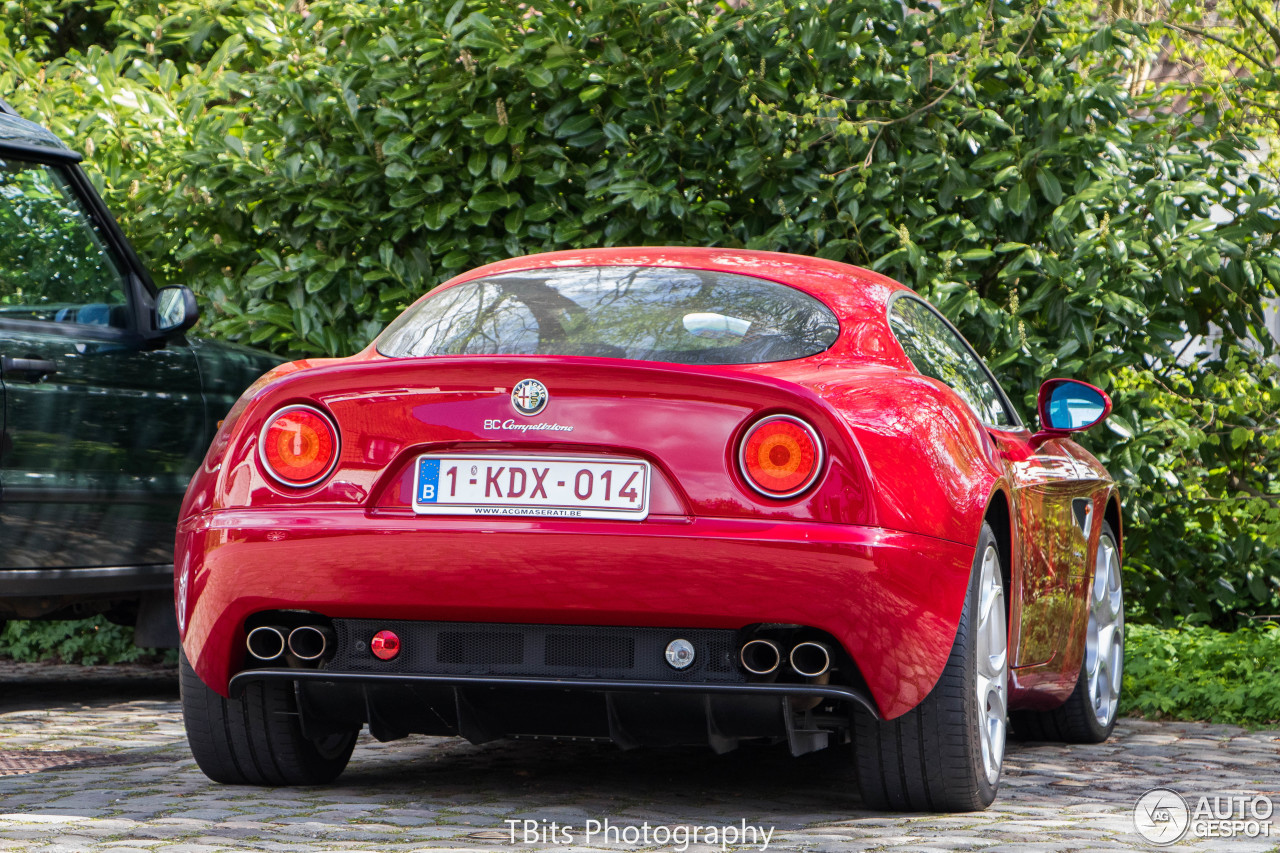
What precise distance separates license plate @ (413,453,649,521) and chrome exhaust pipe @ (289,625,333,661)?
430 mm

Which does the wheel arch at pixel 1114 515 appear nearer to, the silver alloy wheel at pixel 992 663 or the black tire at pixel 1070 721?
the black tire at pixel 1070 721

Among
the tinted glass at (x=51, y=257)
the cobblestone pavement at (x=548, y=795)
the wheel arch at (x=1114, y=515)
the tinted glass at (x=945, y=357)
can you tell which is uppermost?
the tinted glass at (x=51, y=257)

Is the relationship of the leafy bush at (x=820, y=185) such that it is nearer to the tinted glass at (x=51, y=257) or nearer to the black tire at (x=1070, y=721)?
the tinted glass at (x=51, y=257)

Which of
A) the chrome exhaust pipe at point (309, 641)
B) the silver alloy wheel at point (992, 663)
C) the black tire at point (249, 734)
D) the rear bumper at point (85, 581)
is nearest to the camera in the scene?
the chrome exhaust pipe at point (309, 641)

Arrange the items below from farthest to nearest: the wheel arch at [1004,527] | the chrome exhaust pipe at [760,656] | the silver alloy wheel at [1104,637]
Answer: the silver alloy wheel at [1104,637] → the wheel arch at [1004,527] → the chrome exhaust pipe at [760,656]

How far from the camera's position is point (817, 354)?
4043 millimetres

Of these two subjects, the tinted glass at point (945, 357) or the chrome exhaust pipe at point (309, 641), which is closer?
the chrome exhaust pipe at point (309, 641)

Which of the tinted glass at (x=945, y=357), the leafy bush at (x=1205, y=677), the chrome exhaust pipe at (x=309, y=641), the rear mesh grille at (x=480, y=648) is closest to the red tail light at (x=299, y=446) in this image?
the chrome exhaust pipe at (x=309, y=641)

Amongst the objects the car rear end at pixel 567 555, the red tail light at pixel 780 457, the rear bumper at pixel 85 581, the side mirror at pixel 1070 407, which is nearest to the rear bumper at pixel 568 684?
the car rear end at pixel 567 555

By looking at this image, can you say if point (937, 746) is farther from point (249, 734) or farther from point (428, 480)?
point (249, 734)

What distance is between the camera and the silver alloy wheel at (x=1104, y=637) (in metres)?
5.78

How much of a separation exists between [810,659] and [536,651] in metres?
0.61

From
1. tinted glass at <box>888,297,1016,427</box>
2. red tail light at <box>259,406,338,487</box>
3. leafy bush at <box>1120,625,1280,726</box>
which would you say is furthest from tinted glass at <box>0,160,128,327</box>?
leafy bush at <box>1120,625,1280,726</box>

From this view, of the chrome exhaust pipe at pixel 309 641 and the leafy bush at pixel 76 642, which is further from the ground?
the chrome exhaust pipe at pixel 309 641
